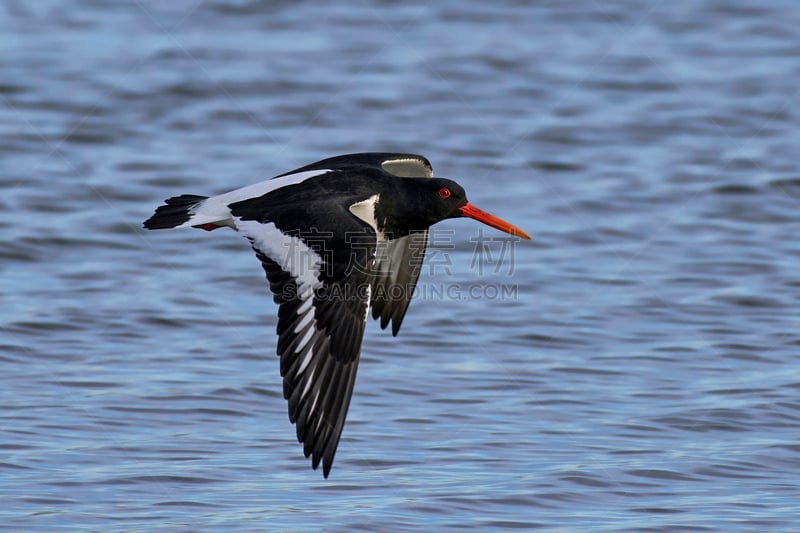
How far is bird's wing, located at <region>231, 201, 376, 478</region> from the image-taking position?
588cm

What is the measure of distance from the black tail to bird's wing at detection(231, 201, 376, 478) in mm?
845

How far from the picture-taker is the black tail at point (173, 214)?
686 cm

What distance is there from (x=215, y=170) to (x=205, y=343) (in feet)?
13.9

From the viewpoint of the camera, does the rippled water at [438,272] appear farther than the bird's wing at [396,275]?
No

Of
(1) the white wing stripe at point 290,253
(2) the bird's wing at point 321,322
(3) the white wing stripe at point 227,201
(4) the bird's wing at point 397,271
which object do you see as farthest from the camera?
(4) the bird's wing at point 397,271

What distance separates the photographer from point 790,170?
1300cm

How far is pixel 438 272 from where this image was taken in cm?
1043

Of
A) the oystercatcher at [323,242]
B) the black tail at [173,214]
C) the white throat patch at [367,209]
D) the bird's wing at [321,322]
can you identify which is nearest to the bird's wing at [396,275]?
the oystercatcher at [323,242]

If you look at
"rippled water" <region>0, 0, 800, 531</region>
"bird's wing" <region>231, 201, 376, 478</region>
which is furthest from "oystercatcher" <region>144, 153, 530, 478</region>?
"rippled water" <region>0, 0, 800, 531</region>

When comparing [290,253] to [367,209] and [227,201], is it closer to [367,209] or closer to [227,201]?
[367,209]

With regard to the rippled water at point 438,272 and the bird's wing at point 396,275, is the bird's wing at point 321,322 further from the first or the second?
the bird's wing at point 396,275

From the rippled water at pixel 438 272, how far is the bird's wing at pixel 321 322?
59 cm

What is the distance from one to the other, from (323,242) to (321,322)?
1.30 feet

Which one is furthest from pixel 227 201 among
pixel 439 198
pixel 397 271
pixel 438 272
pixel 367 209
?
pixel 438 272
